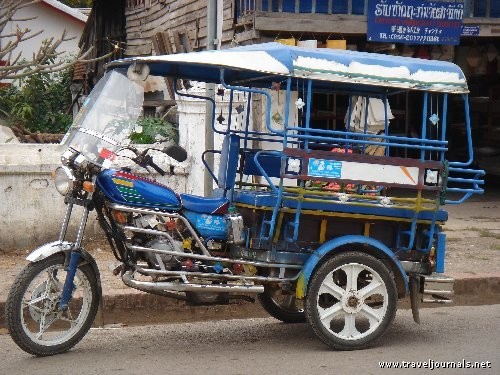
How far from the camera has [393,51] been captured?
478 inches

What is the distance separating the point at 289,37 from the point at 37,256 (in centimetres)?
673

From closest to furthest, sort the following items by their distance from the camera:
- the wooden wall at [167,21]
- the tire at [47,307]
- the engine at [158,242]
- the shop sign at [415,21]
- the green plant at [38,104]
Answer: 1. the tire at [47,307]
2. the engine at [158,242]
3. the shop sign at [415,21]
4. the wooden wall at [167,21]
5. the green plant at [38,104]

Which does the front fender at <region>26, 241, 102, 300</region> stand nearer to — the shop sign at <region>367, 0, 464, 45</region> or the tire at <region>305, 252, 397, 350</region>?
the tire at <region>305, 252, 397, 350</region>

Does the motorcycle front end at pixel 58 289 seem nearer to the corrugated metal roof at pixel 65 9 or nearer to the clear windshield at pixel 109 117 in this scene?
the clear windshield at pixel 109 117

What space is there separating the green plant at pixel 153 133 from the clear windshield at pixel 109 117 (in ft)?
15.2

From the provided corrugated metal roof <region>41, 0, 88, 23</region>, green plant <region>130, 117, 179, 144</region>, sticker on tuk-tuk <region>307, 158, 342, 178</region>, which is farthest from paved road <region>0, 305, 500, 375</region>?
corrugated metal roof <region>41, 0, 88, 23</region>

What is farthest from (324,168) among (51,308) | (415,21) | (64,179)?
(415,21)

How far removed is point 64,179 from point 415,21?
7.42 meters

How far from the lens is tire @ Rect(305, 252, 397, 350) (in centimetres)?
596

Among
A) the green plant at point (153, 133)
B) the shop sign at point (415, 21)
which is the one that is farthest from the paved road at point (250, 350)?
the shop sign at point (415, 21)

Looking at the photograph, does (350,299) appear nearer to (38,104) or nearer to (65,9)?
(38,104)

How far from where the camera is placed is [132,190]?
5727mm

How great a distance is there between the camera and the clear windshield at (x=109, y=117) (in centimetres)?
568

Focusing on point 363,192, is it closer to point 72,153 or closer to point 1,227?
point 72,153
